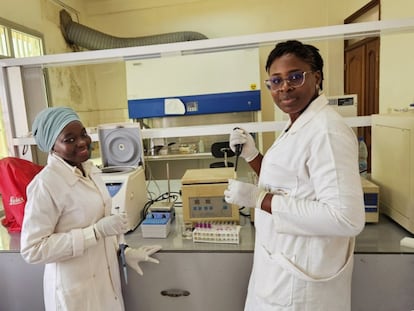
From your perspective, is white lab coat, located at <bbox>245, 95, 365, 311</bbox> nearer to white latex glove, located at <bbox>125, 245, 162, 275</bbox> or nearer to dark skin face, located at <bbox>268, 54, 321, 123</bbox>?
dark skin face, located at <bbox>268, 54, 321, 123</bbox>

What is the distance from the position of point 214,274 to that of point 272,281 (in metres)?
0.39

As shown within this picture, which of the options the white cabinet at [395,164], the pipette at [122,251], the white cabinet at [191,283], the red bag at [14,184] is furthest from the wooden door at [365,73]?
the red bag at [14,184]

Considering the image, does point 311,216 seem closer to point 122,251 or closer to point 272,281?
point 272,281

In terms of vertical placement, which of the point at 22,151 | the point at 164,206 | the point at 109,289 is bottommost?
the point at 109,289

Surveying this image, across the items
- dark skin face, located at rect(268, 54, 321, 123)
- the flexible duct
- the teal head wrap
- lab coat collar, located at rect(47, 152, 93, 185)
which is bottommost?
lab coat collar, located at rect(47, 152, 93, 185)

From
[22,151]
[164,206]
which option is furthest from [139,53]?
[22,151]

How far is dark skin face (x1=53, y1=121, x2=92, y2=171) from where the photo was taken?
1.06 metres

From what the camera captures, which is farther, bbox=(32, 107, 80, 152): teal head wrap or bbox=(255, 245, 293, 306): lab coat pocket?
bbox=(32, 107, 80, 152): teal head wrap

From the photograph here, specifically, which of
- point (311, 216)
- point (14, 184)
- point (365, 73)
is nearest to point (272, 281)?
point (311, 216)

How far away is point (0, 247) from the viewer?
1.46m

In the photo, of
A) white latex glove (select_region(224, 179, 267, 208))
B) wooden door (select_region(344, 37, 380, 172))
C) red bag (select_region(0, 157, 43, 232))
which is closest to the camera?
white latex glove (select_region(224, 179, 267, 208))

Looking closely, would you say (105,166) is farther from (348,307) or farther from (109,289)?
(348,307)

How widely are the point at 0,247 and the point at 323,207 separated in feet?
4.94

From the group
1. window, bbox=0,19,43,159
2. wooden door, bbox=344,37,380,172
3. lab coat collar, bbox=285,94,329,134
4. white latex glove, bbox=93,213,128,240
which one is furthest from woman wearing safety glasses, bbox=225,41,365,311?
window, bbox=0,19,43,159
